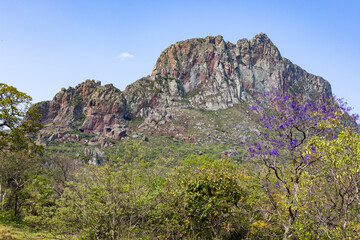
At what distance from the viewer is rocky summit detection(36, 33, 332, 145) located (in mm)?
134375

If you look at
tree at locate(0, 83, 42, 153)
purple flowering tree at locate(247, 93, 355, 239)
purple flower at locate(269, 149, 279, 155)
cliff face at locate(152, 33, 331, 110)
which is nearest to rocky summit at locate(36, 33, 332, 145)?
cliff face at locate(152, 33, 331, 110)

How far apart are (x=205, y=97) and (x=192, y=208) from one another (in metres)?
143

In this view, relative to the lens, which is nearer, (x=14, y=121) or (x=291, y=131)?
(x=291, y=131)

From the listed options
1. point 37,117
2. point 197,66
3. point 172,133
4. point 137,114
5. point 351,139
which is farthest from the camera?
point 197,66

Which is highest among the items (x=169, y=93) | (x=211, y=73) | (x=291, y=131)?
(x=211, y=73)

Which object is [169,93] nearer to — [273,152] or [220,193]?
[220,193]

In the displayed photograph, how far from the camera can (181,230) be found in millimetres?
12289

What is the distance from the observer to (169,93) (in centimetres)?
15912

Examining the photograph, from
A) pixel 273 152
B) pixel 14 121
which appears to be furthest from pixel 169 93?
pixel 273 152

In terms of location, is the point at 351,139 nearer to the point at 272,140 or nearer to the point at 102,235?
the point at 272,140

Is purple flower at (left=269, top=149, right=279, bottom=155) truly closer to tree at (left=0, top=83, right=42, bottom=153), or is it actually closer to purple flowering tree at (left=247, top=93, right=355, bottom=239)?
purple flowering tree at (left=247, top=93, right=355, bottom=239)

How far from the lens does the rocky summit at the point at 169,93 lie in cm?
13438

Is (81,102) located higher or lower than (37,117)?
higher

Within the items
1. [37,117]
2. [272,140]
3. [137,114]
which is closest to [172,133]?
[137,114]
